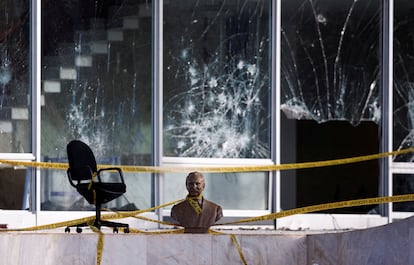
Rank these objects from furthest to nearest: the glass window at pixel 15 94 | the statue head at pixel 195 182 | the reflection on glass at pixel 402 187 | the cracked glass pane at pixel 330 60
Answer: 1. the reflection on glass at pixel 402 187
2. the cracked glass pane at pixel 330 60
3. the glass window at pixel 15 94
4. the statue head at pixel 195 182

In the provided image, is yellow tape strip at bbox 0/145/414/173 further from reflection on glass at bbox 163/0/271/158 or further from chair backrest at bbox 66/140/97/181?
chair backrest at bbox 66/140/97/181

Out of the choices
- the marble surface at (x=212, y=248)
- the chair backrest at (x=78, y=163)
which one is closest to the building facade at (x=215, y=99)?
the chair backrest at (x=78, y=163)

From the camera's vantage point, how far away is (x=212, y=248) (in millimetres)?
9391

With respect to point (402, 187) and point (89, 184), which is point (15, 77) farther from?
point (402, 187)

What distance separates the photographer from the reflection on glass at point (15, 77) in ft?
39.0

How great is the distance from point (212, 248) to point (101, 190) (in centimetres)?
190

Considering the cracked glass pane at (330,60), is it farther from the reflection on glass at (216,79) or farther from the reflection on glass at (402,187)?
the reflection on glass at (402,187)

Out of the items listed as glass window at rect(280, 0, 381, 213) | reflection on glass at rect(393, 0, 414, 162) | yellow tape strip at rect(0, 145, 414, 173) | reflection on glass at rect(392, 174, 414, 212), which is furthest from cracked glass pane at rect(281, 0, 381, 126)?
reflection on glass at rect(392, 174, 414, 212)

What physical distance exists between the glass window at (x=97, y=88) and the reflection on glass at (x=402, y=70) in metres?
2.87

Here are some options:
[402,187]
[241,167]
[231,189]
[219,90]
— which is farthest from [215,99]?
[402,187]

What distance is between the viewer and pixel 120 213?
39.6 feet

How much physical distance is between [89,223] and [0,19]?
2.48 metres

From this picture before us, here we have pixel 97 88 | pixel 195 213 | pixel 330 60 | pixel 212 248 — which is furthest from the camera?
pixel 330 60

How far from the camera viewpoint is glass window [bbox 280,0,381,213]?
12.7 meters
